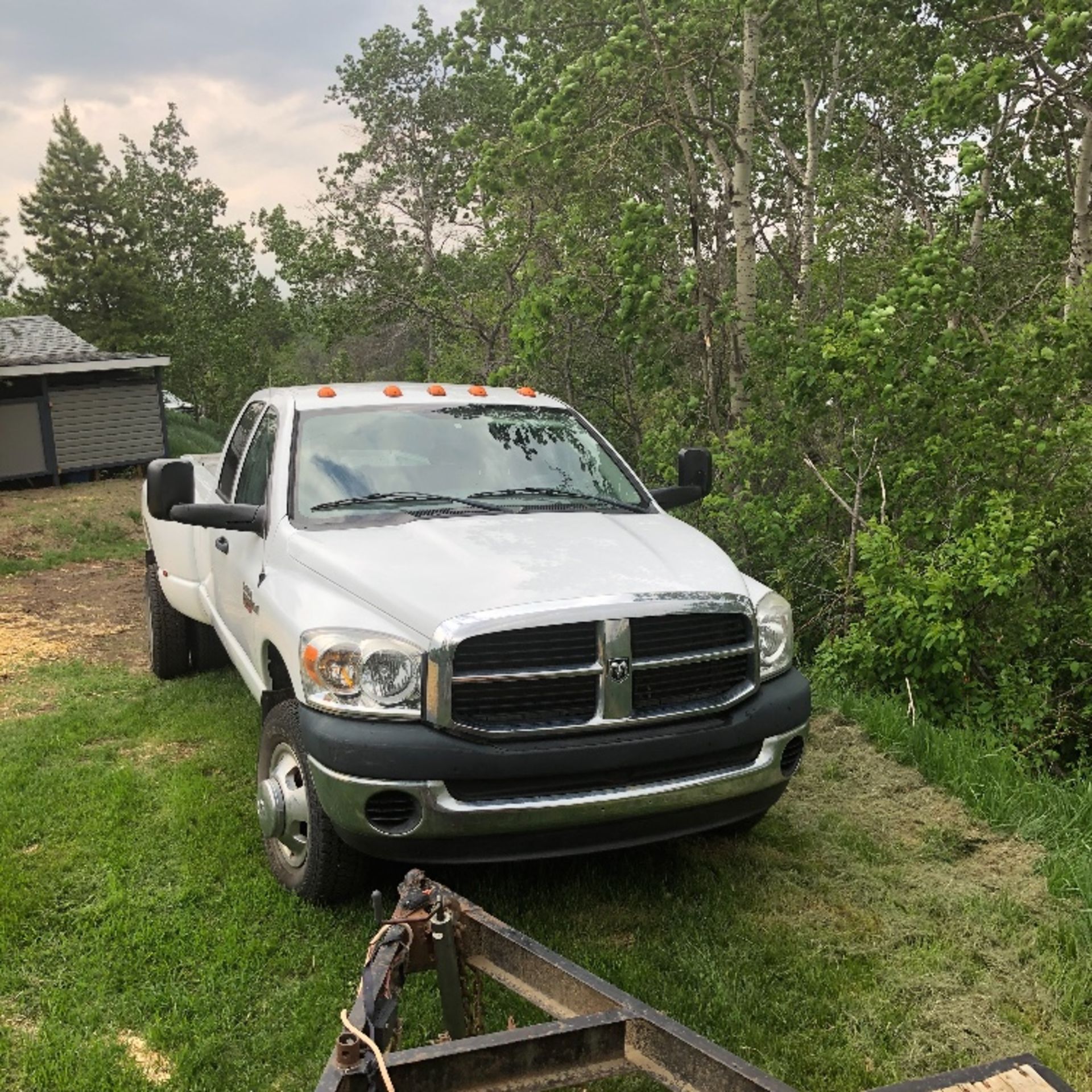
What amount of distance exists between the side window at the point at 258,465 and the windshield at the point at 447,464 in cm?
30

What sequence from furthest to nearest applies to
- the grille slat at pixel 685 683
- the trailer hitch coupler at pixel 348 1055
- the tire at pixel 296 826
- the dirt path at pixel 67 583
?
the dirt path at pixel 67 583 → the tire at pixel 296 826 → the grille slat at pixel 685 683 → the trailer hitch coupler at pixel 348 1055

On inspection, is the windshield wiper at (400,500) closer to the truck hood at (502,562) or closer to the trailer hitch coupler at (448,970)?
the truck hood at (502,562)

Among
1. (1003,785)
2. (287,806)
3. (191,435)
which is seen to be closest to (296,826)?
(287,806)

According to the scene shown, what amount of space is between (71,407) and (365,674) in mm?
22467

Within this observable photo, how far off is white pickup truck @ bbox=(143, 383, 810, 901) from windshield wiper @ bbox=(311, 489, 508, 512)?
0.01 metres

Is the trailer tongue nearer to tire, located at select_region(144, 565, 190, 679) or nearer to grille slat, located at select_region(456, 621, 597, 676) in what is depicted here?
grille slat, located at select_region(456, 621, 597, 676)

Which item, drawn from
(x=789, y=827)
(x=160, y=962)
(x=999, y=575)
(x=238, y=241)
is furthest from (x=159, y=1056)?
(x=238, y=241)

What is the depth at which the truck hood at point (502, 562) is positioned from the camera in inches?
128

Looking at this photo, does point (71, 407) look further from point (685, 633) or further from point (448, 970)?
point (448, 970)

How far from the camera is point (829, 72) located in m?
14.1

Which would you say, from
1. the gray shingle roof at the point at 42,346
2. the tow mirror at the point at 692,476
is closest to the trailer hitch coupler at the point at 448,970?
the tow mirror at the point at 692,476

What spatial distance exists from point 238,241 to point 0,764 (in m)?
44.8

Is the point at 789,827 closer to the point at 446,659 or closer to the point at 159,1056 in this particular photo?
the point at 446,659

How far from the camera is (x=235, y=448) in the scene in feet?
18.8
